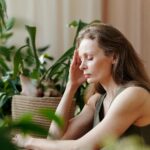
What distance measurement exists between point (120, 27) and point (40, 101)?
1.18m

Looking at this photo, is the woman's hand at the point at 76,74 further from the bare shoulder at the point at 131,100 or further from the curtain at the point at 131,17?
the curtain at the point at 131,17

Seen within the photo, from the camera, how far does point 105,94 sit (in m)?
1.66

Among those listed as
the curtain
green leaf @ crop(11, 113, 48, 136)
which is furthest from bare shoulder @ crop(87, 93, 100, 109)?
green leaf @ crop(11, 113, 48, 136)

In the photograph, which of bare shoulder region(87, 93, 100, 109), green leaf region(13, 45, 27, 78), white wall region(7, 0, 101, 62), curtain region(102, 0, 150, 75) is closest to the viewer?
bare shoulder region(87, 93, 100, 109)

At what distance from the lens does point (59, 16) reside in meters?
2.52

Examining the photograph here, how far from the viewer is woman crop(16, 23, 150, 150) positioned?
1408 mm

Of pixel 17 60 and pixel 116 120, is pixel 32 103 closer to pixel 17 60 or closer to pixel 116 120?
pixel 17 60

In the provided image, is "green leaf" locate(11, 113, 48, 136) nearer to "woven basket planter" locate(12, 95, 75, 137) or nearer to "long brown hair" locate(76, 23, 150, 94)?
"long brown hair" locate(76, 23, 150, 94)

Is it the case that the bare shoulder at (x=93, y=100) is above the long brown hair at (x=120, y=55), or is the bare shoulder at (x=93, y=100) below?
below

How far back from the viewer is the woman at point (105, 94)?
4.62 ft

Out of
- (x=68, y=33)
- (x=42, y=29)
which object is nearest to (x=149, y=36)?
(x=68, y=33)

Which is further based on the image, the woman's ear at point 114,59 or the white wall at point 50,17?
the white wall at point 50,17

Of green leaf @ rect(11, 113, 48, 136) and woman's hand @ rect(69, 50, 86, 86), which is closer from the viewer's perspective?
green leaf @ rect(11, 113, 48, 136)

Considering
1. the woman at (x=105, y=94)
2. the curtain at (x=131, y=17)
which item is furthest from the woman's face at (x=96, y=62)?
the curtain at (x=131, y=17)
